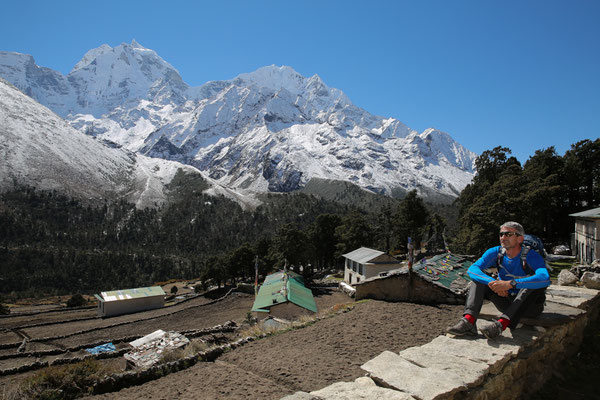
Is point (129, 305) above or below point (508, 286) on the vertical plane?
below

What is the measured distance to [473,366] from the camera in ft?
16.1

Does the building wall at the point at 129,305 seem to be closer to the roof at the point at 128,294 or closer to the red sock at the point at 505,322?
the roof at the point at 128,294

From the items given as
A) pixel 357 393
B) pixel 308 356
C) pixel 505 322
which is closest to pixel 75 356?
pixel 308 356

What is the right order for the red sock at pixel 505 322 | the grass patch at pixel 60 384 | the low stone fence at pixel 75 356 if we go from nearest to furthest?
the red sock at pixel 505 322 → the grass patch at pixel 60 384 → the low stone fence at pixel 75 356

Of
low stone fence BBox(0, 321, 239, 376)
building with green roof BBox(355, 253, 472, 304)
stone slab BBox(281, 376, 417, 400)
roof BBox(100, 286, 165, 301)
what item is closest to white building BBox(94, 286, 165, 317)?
roof BBox(100, 286, 165, 301)

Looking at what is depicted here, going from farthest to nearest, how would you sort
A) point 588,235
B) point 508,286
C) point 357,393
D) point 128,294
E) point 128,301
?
point 128,294 → point 128,301 → point 588,235 → point 508,286 → point 357,393

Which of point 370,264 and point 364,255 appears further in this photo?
point 364,255

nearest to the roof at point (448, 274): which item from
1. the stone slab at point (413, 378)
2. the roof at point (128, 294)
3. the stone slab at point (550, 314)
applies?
the stone slab at point (550, 314)

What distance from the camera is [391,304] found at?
1098 cm

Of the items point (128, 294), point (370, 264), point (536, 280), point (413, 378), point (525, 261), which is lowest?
point (128, 294)

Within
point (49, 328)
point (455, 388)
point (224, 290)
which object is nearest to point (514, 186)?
point (455, 388)

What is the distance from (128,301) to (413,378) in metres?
55.8

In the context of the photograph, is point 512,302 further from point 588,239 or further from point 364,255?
point 364,255

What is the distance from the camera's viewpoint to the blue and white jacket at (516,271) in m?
5.97
